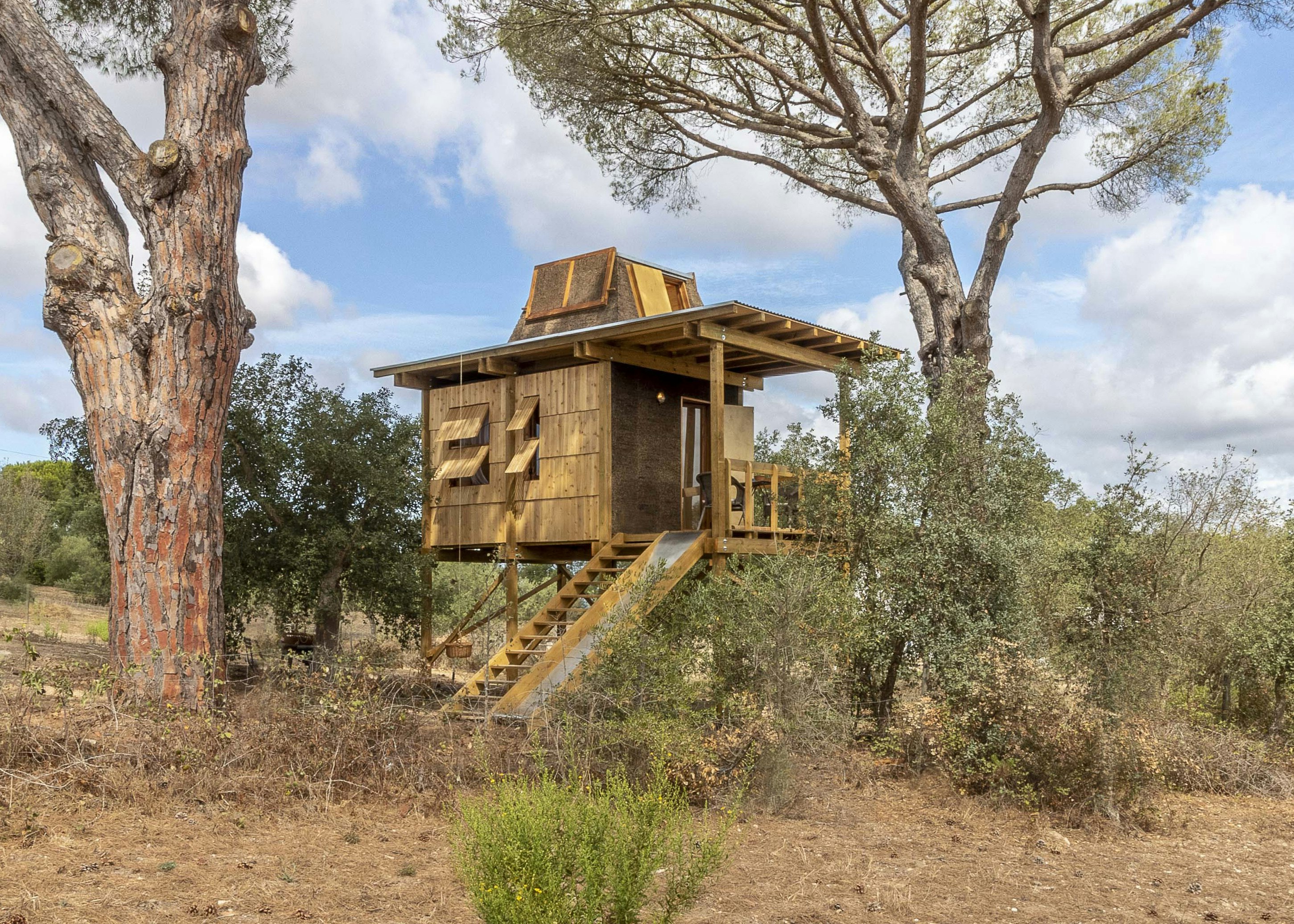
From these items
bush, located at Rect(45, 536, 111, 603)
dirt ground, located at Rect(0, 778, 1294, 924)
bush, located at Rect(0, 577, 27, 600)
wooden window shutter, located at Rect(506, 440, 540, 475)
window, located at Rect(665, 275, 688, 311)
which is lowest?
dirt ground, located at Rect(0, 778, 1294, 924)

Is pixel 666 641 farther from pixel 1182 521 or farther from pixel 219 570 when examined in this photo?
pixel 1182 521

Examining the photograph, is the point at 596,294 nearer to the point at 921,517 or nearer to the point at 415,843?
the point at 921,517

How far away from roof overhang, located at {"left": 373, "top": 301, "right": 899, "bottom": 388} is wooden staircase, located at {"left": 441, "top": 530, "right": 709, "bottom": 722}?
2.36 meters

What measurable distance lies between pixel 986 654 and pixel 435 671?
12.0 meters

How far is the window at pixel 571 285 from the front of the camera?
14539 mm

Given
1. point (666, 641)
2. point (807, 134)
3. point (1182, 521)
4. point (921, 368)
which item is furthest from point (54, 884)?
point (807, 134)

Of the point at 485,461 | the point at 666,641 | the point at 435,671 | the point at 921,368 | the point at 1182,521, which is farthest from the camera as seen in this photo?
the point at 435,671

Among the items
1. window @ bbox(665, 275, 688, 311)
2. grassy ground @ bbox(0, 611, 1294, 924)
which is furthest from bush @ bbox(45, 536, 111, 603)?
grassy ground @ bbox(0, 611, 1294, 924)

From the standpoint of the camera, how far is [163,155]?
911 centimetres

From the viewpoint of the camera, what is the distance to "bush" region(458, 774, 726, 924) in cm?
382

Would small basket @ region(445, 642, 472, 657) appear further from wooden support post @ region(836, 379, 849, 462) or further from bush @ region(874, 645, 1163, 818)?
bush @ region(874, 645, 1163, 818)

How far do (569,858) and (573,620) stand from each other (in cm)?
801

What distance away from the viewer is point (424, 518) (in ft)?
47.6

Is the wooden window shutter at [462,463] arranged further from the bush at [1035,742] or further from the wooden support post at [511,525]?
the bush at [1035,742]
